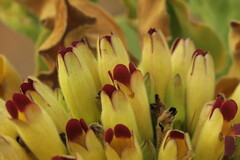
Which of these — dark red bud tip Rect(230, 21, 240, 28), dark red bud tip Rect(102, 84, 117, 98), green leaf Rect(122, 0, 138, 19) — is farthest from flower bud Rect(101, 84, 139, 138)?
green leaf Rect(122, 0, 138, 19)

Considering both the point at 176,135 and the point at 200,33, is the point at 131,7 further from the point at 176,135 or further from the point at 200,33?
the point at 176,135

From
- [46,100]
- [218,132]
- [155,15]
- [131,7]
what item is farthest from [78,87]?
[131,7]

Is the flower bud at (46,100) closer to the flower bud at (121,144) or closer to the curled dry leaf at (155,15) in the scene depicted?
the flower bud at (121,144)

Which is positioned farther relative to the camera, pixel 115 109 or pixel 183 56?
pixel 183 56

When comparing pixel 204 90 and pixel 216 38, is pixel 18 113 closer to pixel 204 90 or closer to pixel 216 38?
pixel 204 90

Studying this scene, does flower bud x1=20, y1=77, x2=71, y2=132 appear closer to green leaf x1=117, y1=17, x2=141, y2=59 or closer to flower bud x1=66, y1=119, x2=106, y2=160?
flower bud x1=66, y1=119, x2=106, y2=160

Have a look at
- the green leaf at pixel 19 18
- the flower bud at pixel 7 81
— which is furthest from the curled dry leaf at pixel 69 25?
the green leaf at pixel 19 18
